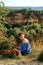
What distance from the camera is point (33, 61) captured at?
11453 millimetres

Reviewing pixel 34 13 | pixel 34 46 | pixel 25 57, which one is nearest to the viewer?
pixel 25 57

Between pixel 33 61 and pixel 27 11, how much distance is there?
31.7m

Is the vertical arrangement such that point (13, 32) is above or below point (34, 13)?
above

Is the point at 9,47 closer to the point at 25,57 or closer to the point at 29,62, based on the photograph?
the point at 25,57

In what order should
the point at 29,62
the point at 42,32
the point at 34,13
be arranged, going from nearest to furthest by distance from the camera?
the point at 29,62
the point at 42,32
the point at 34,13


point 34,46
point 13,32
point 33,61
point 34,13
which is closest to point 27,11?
point 34,13

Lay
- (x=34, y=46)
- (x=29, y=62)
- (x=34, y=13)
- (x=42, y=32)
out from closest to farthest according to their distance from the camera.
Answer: (x=29, y=62), (x=34, y=46), (x=42, y=32), (x=34, y=13)

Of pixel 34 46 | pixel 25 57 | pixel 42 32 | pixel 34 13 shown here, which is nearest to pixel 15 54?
pixel 25 57

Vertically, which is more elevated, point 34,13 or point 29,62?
point 29,62

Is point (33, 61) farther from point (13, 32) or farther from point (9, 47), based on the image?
point (13, 32)

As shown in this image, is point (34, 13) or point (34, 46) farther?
point (34, 13)

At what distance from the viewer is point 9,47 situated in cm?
1276

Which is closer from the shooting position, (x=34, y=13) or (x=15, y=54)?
(x=15, y=54)

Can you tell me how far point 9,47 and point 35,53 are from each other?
1.19m
